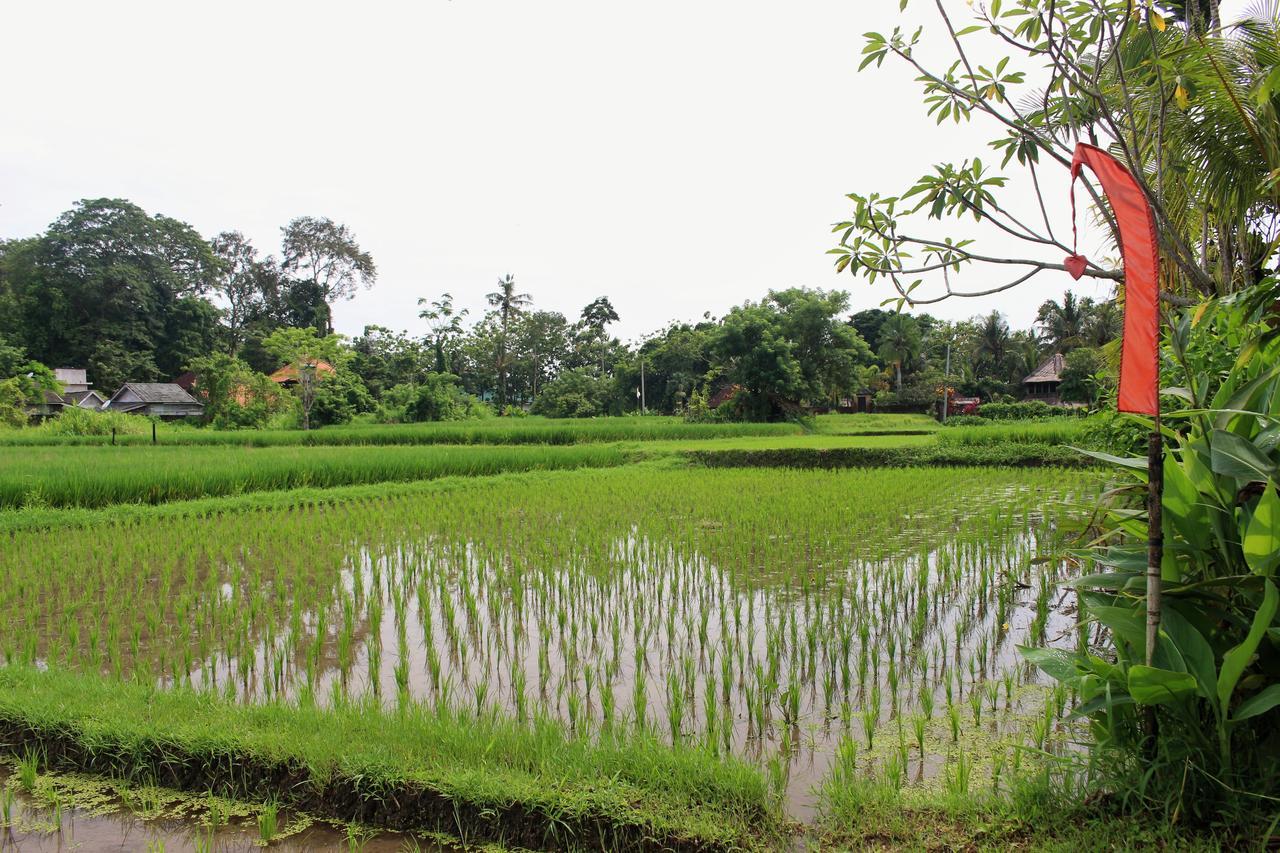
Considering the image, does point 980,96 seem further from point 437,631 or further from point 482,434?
point 482,434

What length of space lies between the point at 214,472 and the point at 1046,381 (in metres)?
39.5

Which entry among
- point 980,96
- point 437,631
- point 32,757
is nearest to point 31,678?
point 32,757

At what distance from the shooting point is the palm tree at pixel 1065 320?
125ft

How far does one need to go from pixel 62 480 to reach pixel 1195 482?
1125 centimetres

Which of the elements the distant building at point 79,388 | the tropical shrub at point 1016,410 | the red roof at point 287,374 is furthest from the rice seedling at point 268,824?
the distant building at point 79,388

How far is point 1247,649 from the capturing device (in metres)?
1.74

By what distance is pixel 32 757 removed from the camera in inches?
113

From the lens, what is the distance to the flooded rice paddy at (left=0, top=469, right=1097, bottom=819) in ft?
10.4

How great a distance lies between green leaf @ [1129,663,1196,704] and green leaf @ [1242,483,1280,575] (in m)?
0.32

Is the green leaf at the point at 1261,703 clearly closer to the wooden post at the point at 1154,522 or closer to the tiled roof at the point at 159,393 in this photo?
the wooden post at the point at 1154,522

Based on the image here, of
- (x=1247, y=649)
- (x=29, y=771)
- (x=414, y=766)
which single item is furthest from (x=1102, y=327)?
(x=29, y=771)

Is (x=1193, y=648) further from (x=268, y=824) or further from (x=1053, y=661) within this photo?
(x=268, y=824)

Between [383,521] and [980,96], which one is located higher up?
[980,96]

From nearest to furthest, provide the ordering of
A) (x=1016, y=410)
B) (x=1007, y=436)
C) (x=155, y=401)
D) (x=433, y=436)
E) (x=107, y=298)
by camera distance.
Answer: (x=1007, y=436) → (x=433, y=436) → (x=1016, y=410) → (x=155, y=401) → (x=107, y=298)
